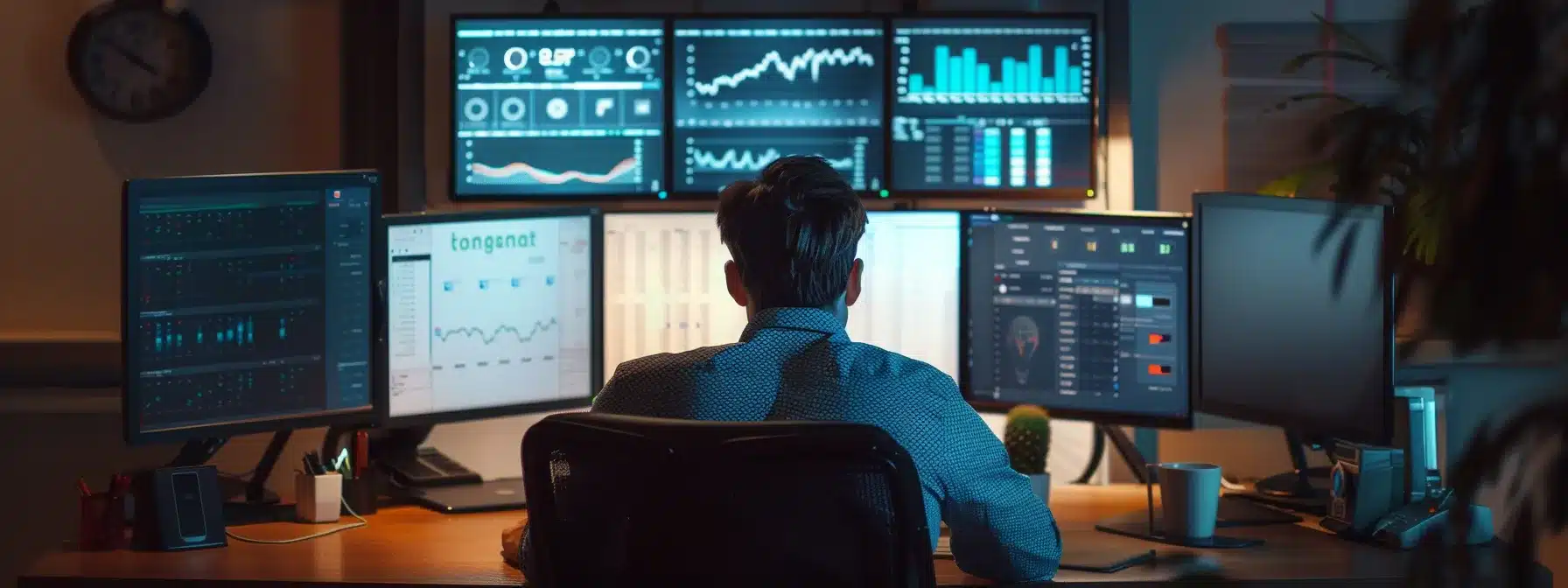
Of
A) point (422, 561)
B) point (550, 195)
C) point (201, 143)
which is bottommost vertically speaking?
point (422, 561)

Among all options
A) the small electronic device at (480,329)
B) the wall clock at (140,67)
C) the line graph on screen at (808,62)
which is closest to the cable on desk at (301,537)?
the small electronic device at (480,329)

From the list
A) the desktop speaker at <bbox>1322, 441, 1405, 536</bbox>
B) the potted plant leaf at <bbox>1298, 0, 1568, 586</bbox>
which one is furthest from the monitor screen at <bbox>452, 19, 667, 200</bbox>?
the potted plant leaf at <bbox>1298, 0, 1568, 586</bbox>

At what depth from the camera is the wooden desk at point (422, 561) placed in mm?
2043

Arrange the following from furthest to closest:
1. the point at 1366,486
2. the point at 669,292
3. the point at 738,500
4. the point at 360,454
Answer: the point at 669,292, the point at 360,454, the point at 1366,486, the point at 738,500

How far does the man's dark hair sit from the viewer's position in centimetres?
187

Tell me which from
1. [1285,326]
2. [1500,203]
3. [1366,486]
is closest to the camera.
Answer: [1500,203]

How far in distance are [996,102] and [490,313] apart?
1.04 metres

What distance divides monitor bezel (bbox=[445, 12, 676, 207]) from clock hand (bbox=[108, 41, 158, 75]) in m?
0.71

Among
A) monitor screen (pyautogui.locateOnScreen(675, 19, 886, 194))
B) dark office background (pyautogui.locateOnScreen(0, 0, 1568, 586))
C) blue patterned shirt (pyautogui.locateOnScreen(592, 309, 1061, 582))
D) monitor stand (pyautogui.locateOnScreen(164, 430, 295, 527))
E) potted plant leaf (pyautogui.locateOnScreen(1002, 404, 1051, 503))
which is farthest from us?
dark office background (pyautogui.locateOnScreen(0, 0, 1568, 586))

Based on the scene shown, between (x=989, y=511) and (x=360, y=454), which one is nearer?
(x=989, y=511)

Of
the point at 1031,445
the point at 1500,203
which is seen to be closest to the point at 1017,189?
the point at 1031,445

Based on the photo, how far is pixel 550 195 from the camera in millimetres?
3064

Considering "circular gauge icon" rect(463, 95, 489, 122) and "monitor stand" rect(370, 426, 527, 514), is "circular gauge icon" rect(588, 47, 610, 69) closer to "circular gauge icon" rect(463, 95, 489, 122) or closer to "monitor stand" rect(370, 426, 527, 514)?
"circular gauge icon" rect(463, 95, 489, 122)

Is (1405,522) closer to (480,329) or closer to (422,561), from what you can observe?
(422,561)
